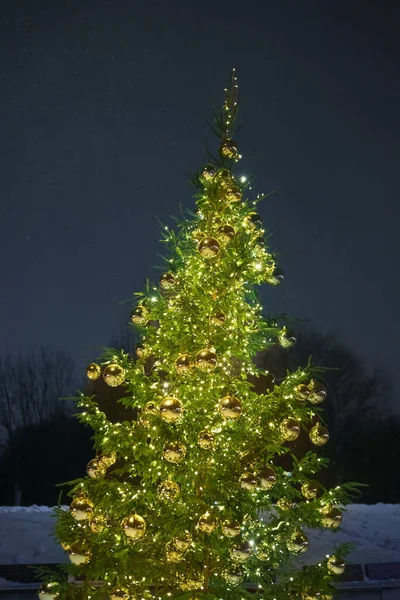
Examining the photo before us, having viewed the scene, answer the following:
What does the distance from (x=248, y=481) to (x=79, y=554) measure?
1314 mm

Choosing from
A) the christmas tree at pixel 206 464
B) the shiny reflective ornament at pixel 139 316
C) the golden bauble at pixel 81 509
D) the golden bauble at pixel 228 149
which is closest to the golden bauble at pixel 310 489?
the christmas tree at pixel 206 464

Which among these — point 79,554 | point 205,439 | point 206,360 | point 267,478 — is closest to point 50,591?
point 79,554

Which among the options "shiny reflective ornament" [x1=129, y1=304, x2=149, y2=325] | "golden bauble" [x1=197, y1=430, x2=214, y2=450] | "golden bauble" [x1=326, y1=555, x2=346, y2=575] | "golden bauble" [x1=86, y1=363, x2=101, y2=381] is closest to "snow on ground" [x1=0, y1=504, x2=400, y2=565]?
"golden bauble" [x1=326, y1=555, x2=346, y2=575]

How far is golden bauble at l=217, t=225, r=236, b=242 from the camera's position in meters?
4.60

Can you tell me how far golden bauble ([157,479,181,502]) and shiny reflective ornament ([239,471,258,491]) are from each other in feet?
1.73

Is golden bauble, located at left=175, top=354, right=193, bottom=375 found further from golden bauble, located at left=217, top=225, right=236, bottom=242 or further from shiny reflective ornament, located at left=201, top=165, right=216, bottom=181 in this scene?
shiny reflective ornament, located at left=201, top=165, right=216, bottom=181

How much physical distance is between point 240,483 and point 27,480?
48.8ft

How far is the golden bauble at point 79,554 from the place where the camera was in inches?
169

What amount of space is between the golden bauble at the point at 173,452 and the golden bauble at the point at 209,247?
4.48 feet

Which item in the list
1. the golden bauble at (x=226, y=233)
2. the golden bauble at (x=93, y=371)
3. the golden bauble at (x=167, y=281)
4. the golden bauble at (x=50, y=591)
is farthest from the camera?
the golden bauble at (x=93, y=371)

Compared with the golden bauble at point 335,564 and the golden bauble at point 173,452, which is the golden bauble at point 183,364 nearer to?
the golden bauble at point 173,452

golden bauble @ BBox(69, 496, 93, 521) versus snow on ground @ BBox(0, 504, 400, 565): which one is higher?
snow on ground @ BBox(0, 504, 400, 565)

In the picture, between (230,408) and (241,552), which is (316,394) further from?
(241,552)

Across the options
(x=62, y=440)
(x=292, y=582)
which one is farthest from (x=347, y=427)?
(x=292, y=582)
